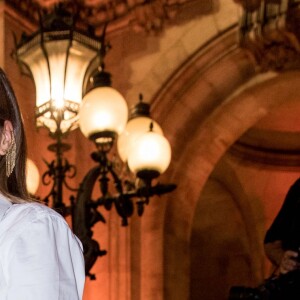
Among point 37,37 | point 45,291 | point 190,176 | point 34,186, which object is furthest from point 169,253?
point 45,291

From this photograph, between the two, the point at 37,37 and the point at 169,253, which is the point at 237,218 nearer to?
the point at 169,253

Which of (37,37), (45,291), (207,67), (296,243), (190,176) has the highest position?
(207,67)

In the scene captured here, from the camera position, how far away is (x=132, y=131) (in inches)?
210

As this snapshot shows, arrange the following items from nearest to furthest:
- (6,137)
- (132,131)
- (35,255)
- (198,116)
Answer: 1. (35,255)
2. (6,137)
3. (132,131)
4. (198,116)

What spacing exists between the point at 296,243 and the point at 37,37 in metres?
2.00

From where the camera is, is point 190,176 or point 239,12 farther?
point 190,176

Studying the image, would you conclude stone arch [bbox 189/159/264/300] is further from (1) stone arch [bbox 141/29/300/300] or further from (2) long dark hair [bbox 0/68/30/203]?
(2) long dark hair [bbox 0/68/30/203]

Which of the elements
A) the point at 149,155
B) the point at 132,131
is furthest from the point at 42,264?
the point at 132,131

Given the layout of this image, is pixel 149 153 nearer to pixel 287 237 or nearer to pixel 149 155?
pixel 149 155

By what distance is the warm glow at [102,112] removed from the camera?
15.8 ft

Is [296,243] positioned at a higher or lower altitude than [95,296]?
lower

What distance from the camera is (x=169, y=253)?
355 inches

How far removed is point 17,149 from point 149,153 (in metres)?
3.39

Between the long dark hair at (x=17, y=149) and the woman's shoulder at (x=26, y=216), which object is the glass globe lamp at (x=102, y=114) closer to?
the long dark hair at (x=17, y=149)
